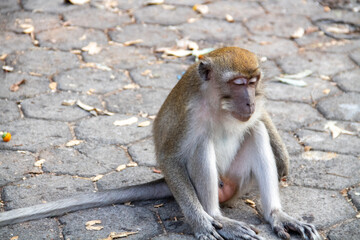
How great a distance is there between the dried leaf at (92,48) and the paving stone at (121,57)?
50 mm

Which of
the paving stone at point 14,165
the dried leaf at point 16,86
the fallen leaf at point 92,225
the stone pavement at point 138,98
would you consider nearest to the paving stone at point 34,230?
the stone pavement at point 138,98

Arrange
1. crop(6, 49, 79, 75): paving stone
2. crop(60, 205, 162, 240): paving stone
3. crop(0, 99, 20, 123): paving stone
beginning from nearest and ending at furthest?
crop(60, 205, 162, 240): paving stone → crop(0, 99, 20, 123): paving stone → crop(6, 49, 79, 75): paving stone

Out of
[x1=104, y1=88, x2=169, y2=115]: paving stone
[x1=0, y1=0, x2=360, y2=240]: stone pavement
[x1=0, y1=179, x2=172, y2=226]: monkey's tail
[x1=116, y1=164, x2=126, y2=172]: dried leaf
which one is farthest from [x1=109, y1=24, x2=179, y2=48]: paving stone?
[x1=0, y1=179, x2=172, y2=226]: monkey's tail

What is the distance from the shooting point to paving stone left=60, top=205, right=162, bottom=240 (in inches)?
146

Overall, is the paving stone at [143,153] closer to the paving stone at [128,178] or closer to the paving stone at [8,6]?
the paving stone at [128,178]

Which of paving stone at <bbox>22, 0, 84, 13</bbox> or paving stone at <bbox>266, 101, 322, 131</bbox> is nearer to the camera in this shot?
paving stone at <bbox>266, 101, 322, 131</bbox>

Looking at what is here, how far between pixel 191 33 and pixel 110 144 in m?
2.40

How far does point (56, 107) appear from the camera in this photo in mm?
5297

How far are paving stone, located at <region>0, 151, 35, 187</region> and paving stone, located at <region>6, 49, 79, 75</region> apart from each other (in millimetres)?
1465

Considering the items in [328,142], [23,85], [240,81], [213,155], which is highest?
[240,81]

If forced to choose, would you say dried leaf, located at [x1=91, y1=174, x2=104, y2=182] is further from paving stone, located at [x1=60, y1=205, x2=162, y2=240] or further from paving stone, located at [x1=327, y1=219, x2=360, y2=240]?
paving stone, located at [x1=327, y1=219, x2=360, y2=240]

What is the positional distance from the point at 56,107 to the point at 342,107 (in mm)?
2548

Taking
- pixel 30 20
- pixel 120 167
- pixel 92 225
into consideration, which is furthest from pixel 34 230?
pixel 30 20

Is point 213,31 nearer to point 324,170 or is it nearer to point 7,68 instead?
point 7,68
